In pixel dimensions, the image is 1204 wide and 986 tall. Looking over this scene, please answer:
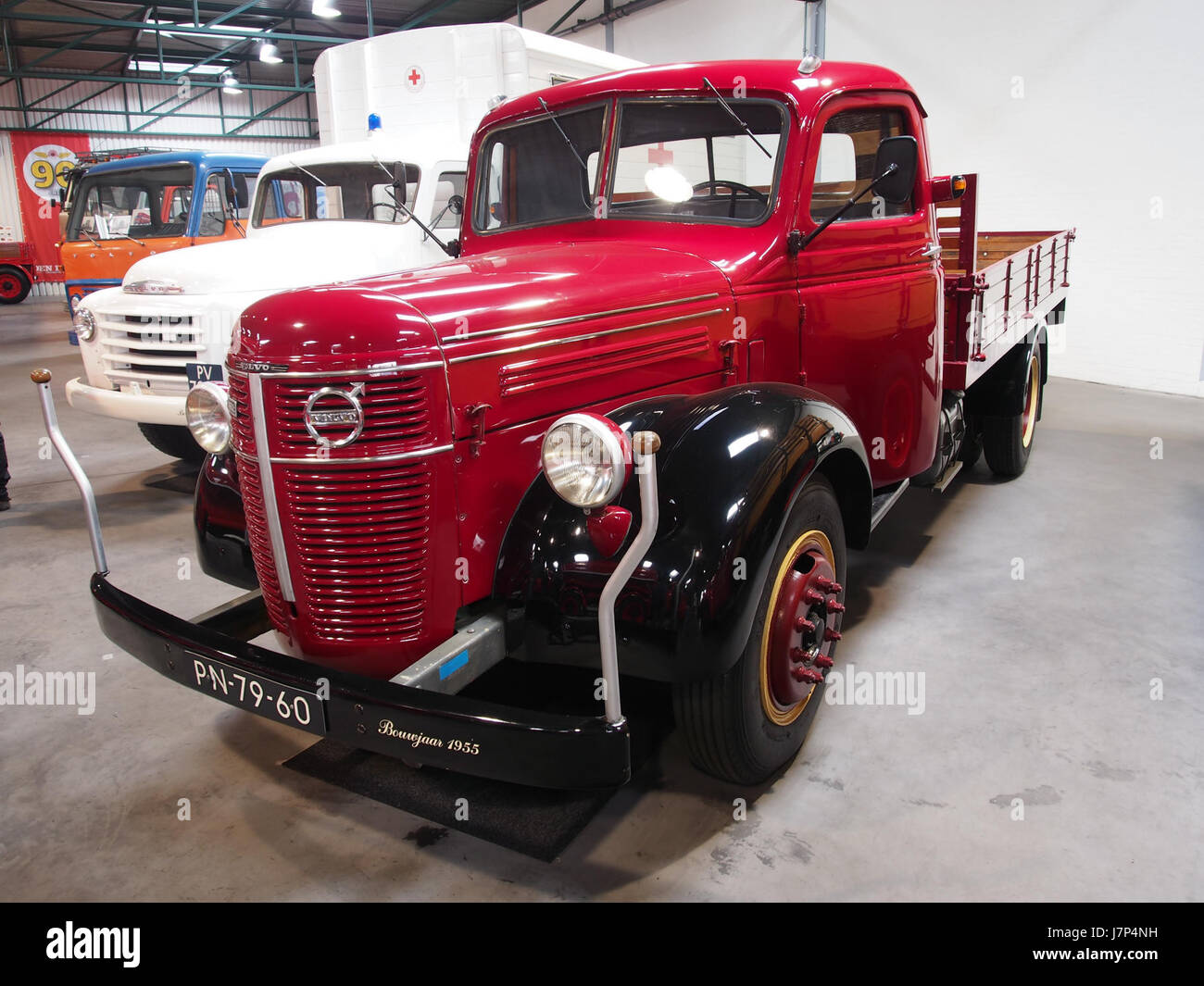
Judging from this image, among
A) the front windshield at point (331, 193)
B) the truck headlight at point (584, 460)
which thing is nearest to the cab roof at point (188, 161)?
the front windshield at point (331, 193)

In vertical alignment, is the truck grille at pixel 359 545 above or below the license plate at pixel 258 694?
above

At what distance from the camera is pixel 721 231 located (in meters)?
2.89

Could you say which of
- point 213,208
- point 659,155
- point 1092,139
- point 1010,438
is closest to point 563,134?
point 659,155

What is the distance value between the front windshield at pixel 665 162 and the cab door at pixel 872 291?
0.18 meters

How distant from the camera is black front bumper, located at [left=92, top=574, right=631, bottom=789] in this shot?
5.73ft

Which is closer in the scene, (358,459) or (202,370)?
(358,459)

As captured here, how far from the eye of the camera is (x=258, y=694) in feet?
6.44

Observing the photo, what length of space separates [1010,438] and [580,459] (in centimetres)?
411

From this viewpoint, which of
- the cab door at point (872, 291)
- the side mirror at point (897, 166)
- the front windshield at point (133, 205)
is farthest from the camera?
the front windshield at point (133, 205)

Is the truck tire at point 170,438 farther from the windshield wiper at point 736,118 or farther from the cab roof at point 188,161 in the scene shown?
the windshield wiper at point 736,118

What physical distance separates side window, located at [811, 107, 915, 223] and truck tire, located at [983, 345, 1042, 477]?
2148 millimetres

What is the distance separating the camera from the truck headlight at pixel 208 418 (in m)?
2.44

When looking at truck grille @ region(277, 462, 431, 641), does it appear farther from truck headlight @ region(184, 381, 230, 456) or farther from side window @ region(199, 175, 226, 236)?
side window @ region(199, 175, 226, 236)

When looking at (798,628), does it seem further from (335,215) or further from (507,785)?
(335,215)
